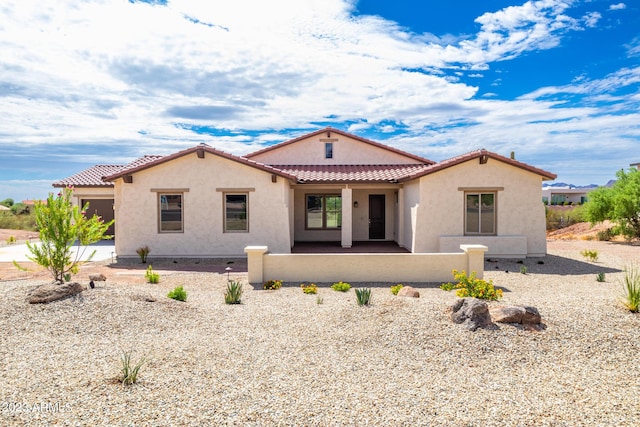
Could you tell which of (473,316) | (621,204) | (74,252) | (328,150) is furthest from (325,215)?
(621,204)

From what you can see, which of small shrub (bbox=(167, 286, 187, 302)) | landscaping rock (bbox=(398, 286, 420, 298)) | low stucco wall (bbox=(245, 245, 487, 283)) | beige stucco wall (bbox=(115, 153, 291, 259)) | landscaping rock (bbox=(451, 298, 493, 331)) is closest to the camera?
landscaping rock (bbox=(451, 298, 493, 331))

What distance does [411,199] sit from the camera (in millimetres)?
18438

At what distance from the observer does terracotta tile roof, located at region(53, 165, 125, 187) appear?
2356cm

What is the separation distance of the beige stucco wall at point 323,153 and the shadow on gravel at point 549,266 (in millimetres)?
8003

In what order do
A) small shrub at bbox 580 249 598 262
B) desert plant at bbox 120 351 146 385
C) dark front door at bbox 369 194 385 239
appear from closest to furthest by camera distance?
desert plant at bbox 120 351 146 385 < small shrub at bbox 580 249 598 262 < dark front door at bbox 369 194 385 239

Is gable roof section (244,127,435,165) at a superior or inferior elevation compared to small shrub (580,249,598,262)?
superior

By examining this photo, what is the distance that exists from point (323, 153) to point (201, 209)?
7.73 meters

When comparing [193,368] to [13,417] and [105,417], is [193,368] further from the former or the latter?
[13,417]

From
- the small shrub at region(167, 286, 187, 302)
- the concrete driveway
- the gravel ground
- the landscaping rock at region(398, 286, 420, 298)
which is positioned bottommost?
the gravel ground

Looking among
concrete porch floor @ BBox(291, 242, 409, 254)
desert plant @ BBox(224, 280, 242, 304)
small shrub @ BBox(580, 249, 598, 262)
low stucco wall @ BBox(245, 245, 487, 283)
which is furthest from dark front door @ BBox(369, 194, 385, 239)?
desert plant @ BBox(224, 280, 242, 304)

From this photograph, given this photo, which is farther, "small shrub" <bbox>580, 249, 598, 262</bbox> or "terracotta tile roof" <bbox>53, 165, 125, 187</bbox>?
"terracotta tile roof" <bbox>53, 165, 125, 187</bbox>

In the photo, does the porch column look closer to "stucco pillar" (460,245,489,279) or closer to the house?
the house

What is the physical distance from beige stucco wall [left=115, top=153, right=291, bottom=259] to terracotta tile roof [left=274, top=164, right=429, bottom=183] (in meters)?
2.18

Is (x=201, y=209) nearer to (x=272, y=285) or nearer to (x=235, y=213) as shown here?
(x=235, y=213)
